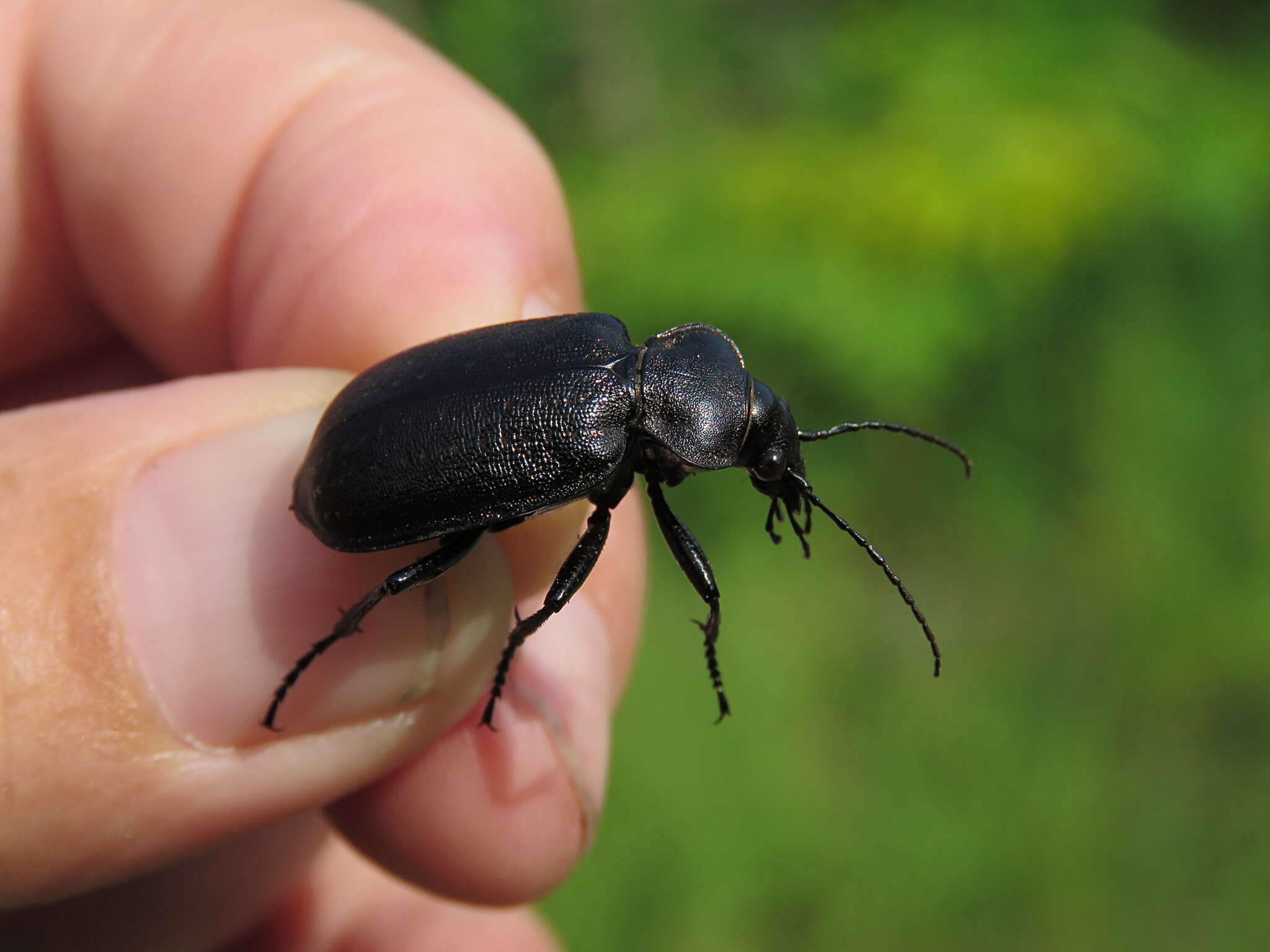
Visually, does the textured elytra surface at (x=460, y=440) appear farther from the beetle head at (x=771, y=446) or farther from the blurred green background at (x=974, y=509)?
the blurred green background at (x=974, y=509)

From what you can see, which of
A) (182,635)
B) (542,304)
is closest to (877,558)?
(542,304)

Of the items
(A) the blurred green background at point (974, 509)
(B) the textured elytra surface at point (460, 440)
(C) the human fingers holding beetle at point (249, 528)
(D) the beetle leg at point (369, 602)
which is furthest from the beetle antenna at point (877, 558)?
(A) the blurred green background at point (974, 509)

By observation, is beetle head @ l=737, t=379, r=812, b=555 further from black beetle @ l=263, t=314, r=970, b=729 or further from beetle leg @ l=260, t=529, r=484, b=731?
beetle leg @ l=260, t=529, r=484, b=731

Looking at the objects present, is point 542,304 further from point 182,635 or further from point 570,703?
point 182,635

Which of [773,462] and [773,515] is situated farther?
[773,515]

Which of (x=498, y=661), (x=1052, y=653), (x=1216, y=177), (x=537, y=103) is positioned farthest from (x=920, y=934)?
(x=537, y=103)

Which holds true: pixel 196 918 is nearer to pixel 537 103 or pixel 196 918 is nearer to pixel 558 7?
pixel 537 103

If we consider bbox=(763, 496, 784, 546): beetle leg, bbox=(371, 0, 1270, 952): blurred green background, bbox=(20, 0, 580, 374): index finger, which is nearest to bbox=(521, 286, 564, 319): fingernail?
bbox=(20, 0, 580, 374): index finger

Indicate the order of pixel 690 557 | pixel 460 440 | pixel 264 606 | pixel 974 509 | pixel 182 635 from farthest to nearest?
pixel 974 509 → pixel 690 557 → pixel 460 440 → pixel 264 606 → pixel 182 635
